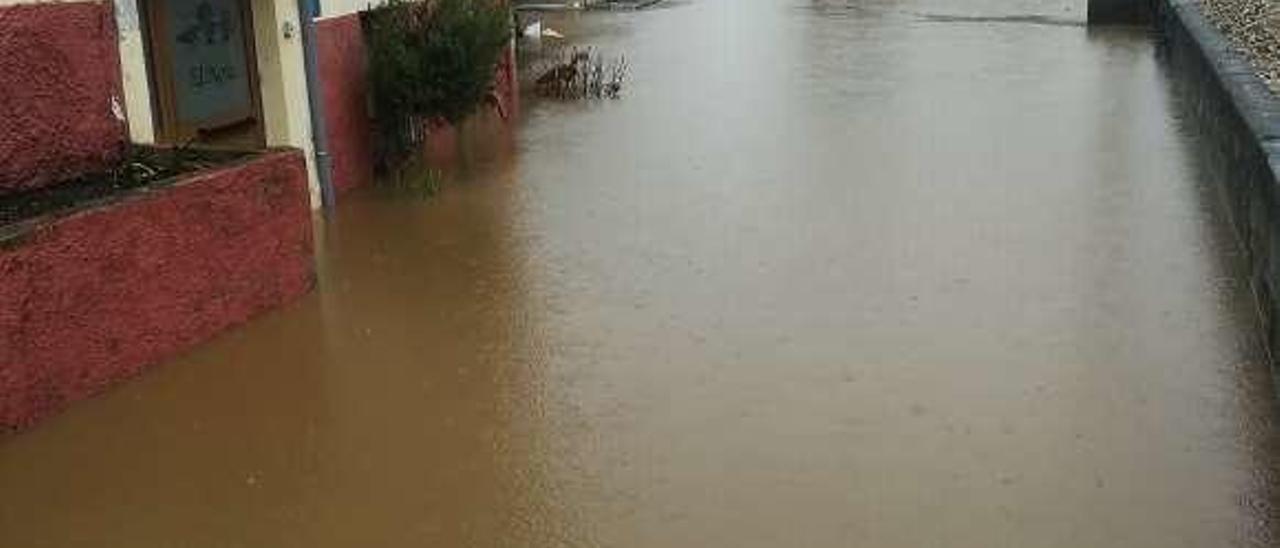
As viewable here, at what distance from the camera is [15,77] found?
6.22 meters

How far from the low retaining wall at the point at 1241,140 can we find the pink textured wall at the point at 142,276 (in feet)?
15.6

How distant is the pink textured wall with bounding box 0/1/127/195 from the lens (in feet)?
20.4

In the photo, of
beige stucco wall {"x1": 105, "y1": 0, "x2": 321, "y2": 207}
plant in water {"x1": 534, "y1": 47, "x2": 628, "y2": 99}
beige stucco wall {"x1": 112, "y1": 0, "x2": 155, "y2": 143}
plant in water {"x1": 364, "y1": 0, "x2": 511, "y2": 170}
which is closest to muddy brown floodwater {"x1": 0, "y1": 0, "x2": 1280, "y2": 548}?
beige stucco wall {"x1": 105, "y1": 0, "x2": 321, "y2": 207}

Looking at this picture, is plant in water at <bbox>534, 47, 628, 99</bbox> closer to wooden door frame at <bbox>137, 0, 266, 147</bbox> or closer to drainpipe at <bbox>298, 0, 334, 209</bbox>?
drainpipe at <bbox>298, 0, 334, 209</bbox>

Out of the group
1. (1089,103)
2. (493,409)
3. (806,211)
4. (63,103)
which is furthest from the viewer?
(1089,103)

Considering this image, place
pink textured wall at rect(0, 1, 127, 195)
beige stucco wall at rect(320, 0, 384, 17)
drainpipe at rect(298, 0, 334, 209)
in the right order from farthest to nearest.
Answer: beige stucco wall at rect(320, 0, 384, 17)
drainpipe at rect(298, 0, 334, 209)
pink textured wall at rect(0, 1, 127, 195)

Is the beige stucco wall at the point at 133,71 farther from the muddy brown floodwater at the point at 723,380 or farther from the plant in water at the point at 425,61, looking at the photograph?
the plant in water at the point at 425,61

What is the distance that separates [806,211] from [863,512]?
15.9 feet

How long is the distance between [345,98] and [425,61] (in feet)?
2.14

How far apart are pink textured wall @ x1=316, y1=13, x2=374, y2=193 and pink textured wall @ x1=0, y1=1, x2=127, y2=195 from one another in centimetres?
329

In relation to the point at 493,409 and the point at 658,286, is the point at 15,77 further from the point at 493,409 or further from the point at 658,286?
the point at 658,286

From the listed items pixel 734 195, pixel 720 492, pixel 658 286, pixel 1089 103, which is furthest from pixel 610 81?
pixel 720 492

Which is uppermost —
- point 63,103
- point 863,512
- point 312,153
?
point 63,103

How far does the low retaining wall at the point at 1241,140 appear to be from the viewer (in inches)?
271
